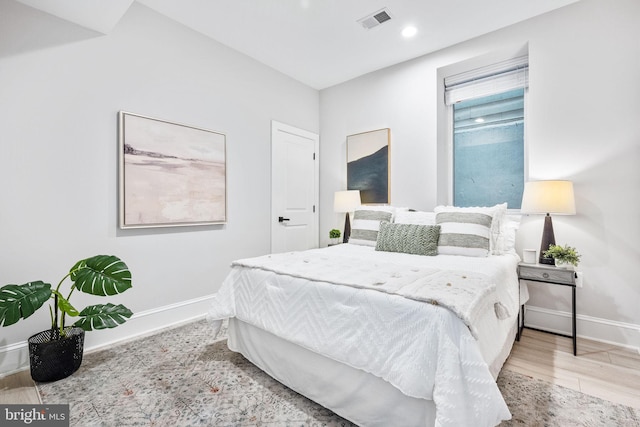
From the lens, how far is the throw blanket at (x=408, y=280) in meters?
1.29

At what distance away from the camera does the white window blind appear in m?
3.00

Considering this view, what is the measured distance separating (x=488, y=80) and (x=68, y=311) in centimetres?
411

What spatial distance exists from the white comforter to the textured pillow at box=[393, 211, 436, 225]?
2.35ft

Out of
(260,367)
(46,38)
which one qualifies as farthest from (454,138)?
(46,38)

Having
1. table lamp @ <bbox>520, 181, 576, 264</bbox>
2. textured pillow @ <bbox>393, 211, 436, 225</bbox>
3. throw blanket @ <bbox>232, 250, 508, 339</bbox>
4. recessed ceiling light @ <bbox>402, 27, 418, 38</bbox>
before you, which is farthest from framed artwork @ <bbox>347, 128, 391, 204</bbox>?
throw blanket @ <bbox>232, 250, 508, 339</bbox>

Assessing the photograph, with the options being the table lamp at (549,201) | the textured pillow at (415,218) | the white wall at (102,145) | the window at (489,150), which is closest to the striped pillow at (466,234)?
the textured pillow at (415,218)

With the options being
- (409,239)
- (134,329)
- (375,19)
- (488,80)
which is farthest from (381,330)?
(488,80)

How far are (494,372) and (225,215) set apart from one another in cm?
263

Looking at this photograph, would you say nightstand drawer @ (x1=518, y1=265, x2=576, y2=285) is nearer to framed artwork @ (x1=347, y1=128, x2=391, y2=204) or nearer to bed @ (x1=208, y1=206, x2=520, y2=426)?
bed @ (x1=208, y1=206, x2=520, y2=426)

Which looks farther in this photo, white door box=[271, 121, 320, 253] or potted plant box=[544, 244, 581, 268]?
white door box=[271, 121, 320, 253]

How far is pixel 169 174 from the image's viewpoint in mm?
2764

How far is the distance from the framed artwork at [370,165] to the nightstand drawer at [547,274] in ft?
5.37

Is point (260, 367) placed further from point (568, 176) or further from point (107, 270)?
point (568, 176)

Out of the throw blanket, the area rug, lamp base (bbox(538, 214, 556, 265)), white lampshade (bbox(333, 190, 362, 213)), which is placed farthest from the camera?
white lampshade (bbox(333, 190, 362, 213))
